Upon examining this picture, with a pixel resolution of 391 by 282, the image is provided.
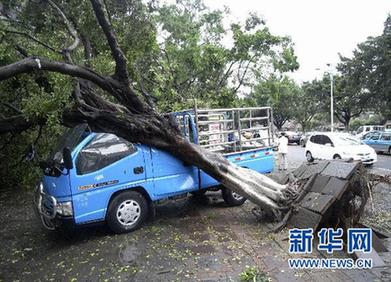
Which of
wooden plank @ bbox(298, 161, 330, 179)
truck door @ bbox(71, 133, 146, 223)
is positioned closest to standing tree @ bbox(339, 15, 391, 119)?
wooden plank @ bbox(298, 161, 330, 179)

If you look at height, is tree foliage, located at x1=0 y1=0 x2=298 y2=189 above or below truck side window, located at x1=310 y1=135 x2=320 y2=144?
→ above

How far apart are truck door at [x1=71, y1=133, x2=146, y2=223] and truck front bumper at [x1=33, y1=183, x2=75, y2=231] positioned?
0.59ft

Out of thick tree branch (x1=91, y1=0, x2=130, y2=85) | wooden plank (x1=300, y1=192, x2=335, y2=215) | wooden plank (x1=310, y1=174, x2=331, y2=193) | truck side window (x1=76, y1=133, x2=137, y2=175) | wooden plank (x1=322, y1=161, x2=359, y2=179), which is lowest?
wooden plank (x1=300, y1=192, x2=335, y2=215)

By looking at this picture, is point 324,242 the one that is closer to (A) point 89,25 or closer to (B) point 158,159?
(B) point 158,159

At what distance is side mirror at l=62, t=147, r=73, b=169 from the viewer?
5.79m

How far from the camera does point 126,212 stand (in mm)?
6664

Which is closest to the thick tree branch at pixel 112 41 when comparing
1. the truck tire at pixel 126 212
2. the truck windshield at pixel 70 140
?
the truck windshield at pixel 70 140

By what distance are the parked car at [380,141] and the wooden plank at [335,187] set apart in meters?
15.4

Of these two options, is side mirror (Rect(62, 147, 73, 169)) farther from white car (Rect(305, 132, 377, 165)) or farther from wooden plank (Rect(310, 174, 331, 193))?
white car (Rect(305, 132, 377, 165))

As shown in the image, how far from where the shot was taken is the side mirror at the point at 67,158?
5.79m

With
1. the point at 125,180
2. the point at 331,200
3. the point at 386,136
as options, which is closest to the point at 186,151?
the point at 125,180

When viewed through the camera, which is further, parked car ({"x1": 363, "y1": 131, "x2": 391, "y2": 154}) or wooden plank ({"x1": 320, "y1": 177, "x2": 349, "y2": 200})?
parked car ({"x1": 363, "y1": 131, "x2": 391, "y2": 154})

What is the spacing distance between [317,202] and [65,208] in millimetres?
4486

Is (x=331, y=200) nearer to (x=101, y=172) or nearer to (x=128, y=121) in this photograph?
(x=101, y=172)
